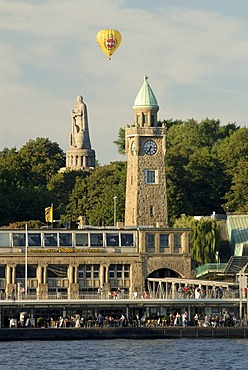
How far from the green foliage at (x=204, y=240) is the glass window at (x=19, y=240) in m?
22.4

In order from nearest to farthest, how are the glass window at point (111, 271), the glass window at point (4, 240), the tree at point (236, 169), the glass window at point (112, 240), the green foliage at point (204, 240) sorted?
the glass window at point (4, 240) → the glass window at point (111, 271) → the glass window at point (112, 240) → the green foliage at point (204, 240) → the tree at point (236, 169)

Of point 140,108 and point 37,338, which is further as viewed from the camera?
point 140,108

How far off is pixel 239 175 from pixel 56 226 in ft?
113

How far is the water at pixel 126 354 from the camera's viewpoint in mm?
101250

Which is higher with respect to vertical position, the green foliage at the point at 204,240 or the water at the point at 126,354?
the green foliage at the point at 204,240

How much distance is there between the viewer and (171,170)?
172750mm

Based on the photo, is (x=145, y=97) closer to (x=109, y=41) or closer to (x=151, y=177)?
(x=151, y=177)

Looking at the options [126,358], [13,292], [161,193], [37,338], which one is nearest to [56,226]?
[161,193]

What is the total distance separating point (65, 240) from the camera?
134 m

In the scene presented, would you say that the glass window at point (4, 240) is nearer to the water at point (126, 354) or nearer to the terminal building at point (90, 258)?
the terminal building at point (90, 258)

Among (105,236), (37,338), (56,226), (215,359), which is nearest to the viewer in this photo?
(215,359)

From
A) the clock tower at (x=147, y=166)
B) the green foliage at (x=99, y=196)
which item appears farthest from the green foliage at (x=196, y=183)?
the clock tower at (x=147, y=166)

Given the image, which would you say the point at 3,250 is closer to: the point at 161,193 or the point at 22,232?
the point at 22,232

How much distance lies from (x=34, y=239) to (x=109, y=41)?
39035 millimetres
